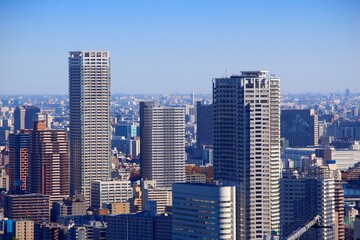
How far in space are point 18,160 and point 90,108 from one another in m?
2.10

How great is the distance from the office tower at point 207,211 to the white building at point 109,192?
32.2 feet

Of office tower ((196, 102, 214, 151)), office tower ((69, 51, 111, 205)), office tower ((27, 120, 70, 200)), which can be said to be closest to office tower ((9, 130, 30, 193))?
office tower ((27, 120, 70, 200))

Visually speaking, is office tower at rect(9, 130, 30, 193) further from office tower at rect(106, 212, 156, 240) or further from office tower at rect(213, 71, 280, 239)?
office tower at rect(213, 71, 280, 239)

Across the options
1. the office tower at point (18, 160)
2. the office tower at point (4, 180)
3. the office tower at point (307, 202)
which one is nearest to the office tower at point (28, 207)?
the office tower at point (18, 160)

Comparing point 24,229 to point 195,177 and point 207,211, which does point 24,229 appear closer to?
point 195,177

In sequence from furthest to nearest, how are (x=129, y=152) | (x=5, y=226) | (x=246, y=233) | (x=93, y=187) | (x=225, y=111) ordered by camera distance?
(x=129, y=152) < (x=93, y=187) < (x=5, y=226) < (x=225, y=111) < (x=246, y=233)

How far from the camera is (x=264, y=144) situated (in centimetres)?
1931

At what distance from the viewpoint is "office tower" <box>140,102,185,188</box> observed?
31875 mm

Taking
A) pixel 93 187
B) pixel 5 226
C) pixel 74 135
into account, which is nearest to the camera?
pixel 5 226

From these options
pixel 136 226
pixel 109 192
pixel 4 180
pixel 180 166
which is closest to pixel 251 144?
pixel 136 226

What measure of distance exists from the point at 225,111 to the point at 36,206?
26.8 feet

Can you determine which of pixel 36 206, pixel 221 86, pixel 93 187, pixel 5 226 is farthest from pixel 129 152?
pixel 221 86

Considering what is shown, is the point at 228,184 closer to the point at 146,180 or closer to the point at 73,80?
the point at 146,180

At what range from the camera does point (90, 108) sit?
1272 inches
